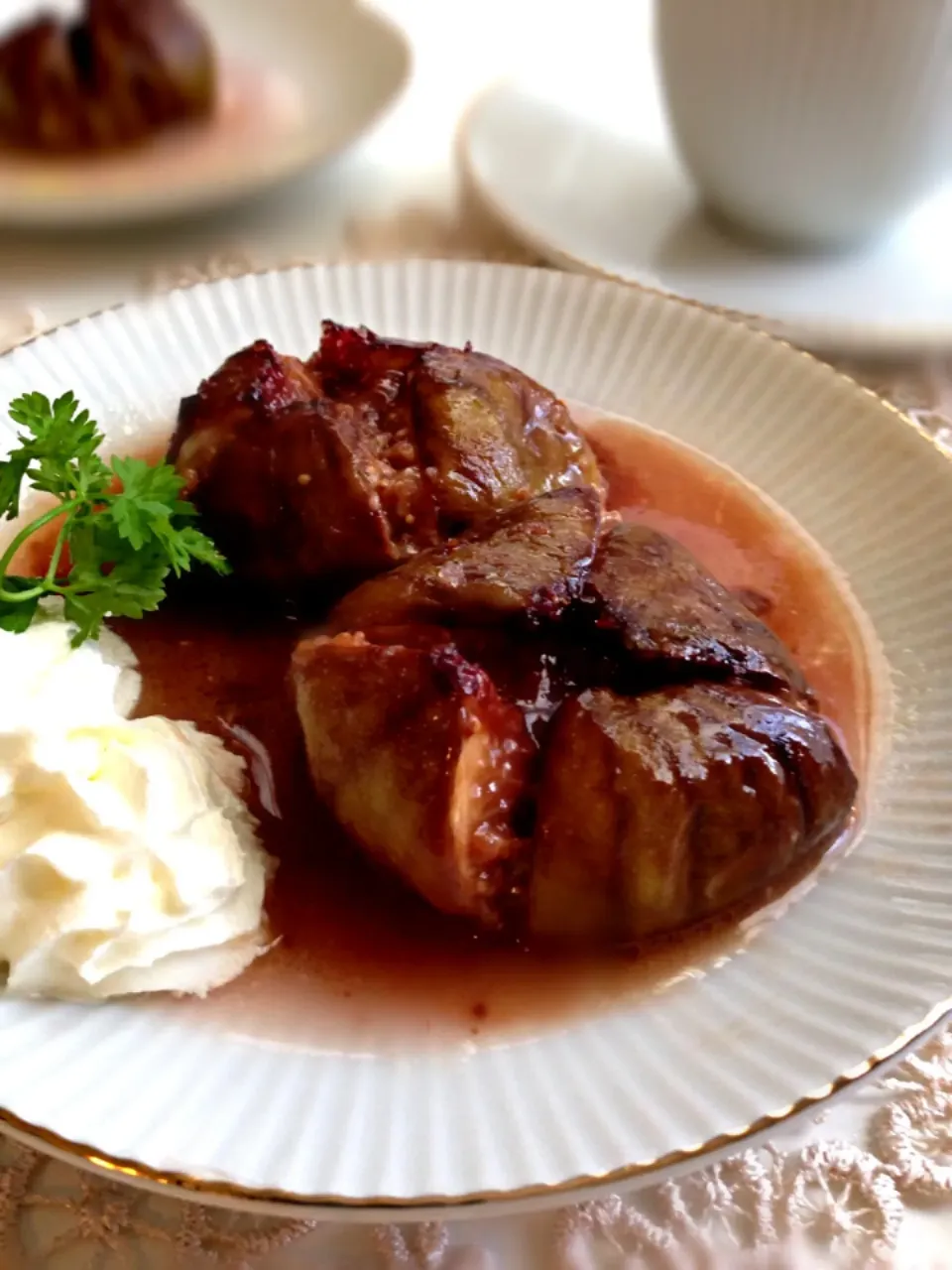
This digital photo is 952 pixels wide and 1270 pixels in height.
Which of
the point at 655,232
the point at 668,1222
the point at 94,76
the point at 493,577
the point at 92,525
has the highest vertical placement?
the point at 655,232

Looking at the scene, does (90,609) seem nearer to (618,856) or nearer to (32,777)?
(32,777)

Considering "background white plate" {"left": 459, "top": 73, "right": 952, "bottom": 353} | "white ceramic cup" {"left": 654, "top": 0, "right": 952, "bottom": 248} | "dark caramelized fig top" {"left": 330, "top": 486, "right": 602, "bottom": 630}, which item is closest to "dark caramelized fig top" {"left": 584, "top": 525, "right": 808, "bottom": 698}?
"dark caramelized fig top" {"left": 330, "top": 486, "right": 602, "bottom": 630}

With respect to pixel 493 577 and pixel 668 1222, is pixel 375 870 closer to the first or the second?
pixel 493 577

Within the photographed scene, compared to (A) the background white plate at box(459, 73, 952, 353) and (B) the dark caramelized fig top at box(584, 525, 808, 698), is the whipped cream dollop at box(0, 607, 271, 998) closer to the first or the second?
(B) the dark caramelized fig top at box(584, 525, 808, 698)

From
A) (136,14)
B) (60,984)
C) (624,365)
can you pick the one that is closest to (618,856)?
(60,984)

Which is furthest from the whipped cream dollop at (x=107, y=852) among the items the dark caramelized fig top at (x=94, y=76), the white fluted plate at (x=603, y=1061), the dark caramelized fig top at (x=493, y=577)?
the dark caramelized fig top at (x=94, y=76)

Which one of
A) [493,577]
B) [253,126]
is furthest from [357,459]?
[253,126]
